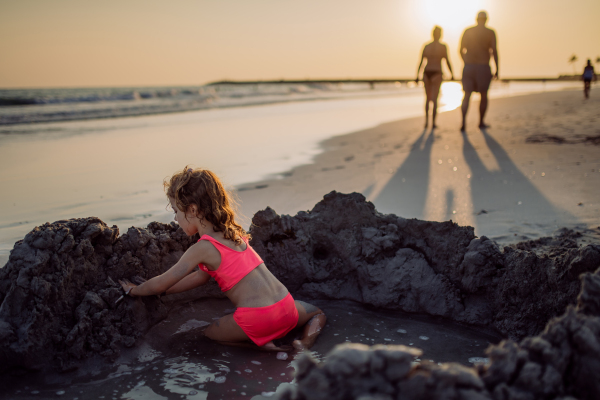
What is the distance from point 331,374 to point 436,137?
7.99 m

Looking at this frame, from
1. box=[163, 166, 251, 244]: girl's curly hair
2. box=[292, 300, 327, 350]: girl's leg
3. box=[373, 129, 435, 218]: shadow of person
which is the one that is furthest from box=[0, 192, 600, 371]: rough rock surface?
box=[373, 129, 435, 218]: shadow of person

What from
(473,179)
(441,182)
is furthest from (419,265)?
(473,179)

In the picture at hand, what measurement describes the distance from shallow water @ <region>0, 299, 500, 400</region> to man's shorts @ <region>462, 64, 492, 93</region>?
21.8 ft

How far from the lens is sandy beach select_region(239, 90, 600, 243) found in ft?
13.4

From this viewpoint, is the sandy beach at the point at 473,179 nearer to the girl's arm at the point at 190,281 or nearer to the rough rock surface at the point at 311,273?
the rough rock surface at the point at 311,273

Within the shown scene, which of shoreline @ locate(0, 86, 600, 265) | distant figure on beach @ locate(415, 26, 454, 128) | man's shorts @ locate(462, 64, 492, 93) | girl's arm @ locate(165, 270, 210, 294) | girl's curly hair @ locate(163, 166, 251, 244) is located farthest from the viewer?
distant figure on beach @ locate(415, 26, 454, 128)

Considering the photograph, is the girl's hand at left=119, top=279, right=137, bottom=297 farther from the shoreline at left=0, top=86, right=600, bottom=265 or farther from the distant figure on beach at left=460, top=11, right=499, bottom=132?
the distant figure on beach at left=460, top=11, right=499, bottom=132

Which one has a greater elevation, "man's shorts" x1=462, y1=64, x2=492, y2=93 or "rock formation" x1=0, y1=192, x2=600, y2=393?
"man's shorts" x1=462, y1=64, x2=492, y2=93

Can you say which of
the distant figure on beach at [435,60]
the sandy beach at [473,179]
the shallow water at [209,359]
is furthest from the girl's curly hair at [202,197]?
the distant figure on beach at [435,60]

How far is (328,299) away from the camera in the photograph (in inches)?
124

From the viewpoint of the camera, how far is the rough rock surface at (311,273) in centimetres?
236

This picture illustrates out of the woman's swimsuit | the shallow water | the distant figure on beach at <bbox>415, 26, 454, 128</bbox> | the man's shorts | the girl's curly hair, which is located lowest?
the shallow water

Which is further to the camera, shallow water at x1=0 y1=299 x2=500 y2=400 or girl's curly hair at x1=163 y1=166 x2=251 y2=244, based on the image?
girl's curly hair at x1=163 y1=166 x2=251 y2=244

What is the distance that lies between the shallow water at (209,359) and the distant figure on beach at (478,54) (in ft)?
21.9
